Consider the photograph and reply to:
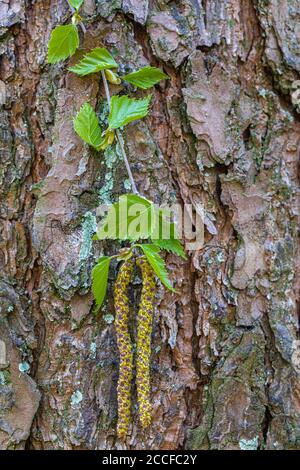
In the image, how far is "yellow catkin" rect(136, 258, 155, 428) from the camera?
1201mm

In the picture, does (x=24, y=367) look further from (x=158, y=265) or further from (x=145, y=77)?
(x=145, y=77)

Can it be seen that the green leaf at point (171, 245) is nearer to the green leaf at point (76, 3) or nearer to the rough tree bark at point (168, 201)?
the rough tree bark at point (168, 201)

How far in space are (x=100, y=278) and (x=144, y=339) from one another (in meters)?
0.18

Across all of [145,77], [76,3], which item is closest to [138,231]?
[145,77]

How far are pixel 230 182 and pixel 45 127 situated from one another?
1.54ft

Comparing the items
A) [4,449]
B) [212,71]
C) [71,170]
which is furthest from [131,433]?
[212,71]

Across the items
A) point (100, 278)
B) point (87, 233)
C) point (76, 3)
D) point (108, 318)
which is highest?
point (76, 3)

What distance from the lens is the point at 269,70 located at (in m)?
1.32

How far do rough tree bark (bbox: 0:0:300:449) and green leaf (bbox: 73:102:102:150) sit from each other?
0.05 meters

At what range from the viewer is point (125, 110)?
1180 mm

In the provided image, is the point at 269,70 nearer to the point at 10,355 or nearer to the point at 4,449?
the point at 10,355

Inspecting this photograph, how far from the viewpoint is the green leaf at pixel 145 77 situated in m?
1.20

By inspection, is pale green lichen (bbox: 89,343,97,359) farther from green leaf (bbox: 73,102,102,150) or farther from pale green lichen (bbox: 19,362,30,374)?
green leaf (bbox: 73,102,102,150)

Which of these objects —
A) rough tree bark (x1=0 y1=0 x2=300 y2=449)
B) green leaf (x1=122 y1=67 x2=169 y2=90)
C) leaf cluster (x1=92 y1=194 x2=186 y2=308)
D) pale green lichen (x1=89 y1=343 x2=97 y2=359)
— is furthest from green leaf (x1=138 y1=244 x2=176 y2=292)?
green leaf (x1=122 y1=67 x2=169 y2=90)
